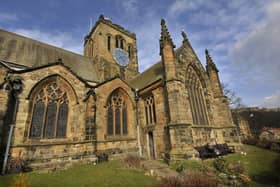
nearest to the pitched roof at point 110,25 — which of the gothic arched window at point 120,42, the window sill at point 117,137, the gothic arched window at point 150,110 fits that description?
the gothic arched window at point 120,42

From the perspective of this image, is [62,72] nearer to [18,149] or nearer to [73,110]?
[73,110]

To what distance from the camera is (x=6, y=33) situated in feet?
49.2

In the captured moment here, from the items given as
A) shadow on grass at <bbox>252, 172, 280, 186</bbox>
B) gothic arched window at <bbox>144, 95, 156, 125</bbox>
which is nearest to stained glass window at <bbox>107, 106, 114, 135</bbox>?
gothic arched window at <bbox>144, 95, 156, 125</bbox>

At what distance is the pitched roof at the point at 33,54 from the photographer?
43.3ft

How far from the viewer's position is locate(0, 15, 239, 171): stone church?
374 inches

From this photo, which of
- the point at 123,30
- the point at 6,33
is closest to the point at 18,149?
the point at 6,33

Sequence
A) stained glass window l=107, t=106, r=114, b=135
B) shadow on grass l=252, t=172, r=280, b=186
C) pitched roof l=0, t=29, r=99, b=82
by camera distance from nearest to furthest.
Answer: shadow on grass l=252, t=172, r=280, b=186
stained glass window l=107, t=106, r=114, b=135
pitched roof l=0, t=29, r=99, b=82

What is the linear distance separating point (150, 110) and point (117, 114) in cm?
317

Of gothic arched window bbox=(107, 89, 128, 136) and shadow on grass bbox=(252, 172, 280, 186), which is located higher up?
gothic arched window bbox=(107, 89, 128, 136)

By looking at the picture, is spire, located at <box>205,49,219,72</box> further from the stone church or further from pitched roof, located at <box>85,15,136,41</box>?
pitched roof, located at <box>85,15,136,41</box>

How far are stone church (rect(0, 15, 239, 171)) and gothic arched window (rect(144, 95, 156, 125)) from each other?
1.8 inches

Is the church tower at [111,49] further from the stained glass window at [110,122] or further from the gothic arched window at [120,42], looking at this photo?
the stained glass window at [110,122]

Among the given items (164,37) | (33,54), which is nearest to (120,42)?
(33,54)

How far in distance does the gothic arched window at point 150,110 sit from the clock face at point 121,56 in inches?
420
